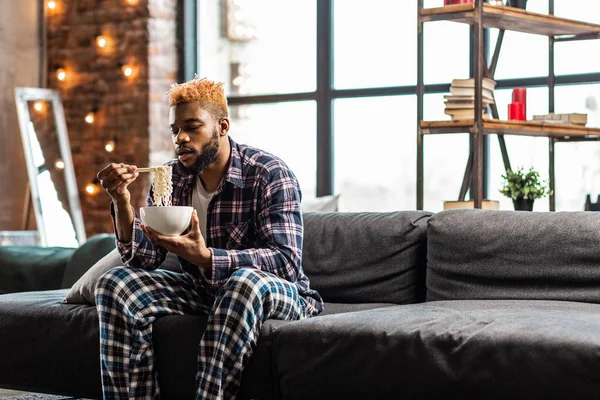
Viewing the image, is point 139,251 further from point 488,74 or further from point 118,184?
point 488,74

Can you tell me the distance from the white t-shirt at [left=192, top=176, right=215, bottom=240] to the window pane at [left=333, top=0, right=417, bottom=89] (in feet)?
9.96

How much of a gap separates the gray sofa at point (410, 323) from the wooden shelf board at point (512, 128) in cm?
112

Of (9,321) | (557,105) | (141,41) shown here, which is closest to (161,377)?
(9,321)

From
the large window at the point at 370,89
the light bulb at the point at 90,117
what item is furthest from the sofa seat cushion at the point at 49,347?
the light bulb at the point at 90,117

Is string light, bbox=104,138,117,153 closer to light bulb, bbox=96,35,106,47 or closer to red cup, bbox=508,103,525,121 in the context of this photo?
light bulb, bbox=96,35,106,47

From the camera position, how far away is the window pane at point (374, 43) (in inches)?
225

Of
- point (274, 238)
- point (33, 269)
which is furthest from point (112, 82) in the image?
point (274, 238)

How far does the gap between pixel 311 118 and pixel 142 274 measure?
3387 mm

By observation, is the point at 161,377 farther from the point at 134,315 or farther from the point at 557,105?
the point at 557,105

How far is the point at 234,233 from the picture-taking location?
2.78 metres

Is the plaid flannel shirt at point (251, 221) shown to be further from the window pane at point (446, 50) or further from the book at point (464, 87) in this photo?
the window pane at point (446, 50)

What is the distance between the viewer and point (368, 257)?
3246 mm

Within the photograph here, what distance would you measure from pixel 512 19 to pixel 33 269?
2413 mm

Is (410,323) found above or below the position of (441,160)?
below
